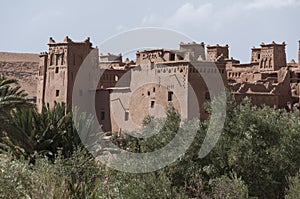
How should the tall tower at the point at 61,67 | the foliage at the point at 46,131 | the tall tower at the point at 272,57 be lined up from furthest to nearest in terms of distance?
the tall tower at the point at 272,57
the tall tower at the point at 61,67
the foliage at the point at 46,131

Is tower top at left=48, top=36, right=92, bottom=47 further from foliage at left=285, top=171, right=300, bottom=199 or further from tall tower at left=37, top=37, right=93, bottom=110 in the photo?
foliage at left=285, top=171, right=300, bottom=199

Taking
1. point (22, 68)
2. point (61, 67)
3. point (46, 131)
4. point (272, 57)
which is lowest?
point (46, 131)

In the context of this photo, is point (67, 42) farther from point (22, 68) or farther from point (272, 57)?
point (22, 68)

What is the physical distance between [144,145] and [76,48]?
2002 cm

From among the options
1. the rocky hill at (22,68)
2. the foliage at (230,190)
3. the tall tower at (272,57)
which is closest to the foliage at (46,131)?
the foliage at (230,190)

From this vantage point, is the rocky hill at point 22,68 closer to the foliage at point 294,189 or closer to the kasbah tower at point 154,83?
the kasbah tower at point 154,83

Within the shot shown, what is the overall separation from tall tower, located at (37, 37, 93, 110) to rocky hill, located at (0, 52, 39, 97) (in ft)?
101

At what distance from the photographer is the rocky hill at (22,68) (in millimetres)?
73625

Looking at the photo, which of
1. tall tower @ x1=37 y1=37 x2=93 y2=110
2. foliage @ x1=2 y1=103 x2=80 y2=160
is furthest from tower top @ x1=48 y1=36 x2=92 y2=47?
foliage @ x1=2 y1=103 x2=80 y2=160

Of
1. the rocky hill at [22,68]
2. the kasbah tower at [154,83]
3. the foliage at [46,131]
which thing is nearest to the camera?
the foliage at [46,131]

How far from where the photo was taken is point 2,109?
61.1 feet

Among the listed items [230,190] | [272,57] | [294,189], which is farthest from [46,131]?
[272,57]

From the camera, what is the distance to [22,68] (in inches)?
3184

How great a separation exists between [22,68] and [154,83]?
48621mm
